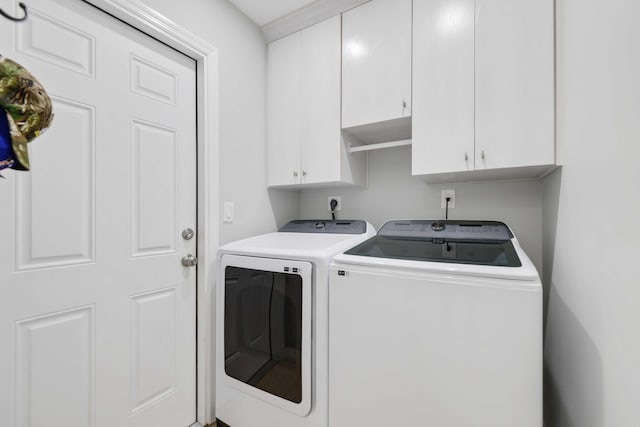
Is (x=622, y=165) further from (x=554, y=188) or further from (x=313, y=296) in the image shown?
(x=313, y=296)

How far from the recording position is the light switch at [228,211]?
1.66 meters

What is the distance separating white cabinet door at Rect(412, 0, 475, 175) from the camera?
4.32 feet

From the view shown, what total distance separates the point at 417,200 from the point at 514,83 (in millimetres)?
815

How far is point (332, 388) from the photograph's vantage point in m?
1.14

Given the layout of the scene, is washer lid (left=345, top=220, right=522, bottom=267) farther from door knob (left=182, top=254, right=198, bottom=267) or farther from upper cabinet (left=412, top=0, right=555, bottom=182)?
door knob (left=182, top=254, right=198, bottom=267)

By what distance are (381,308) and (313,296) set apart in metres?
0.30

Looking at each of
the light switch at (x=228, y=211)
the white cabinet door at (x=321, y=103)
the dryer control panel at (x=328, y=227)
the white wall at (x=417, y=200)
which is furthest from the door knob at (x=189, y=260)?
the white wall at (x=417, y=200)

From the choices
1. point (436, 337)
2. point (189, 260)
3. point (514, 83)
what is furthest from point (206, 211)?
point (514, 83)

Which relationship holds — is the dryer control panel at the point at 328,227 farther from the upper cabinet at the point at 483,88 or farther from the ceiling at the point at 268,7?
the ceiling at the point at 268,7

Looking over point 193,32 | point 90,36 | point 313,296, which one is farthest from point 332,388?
point 193,32

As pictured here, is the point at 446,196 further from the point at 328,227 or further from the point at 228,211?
the point at 228,211

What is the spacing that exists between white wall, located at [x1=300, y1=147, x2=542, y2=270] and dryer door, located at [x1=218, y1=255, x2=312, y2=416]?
3.09 ft

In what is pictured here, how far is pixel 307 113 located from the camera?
5.93 feet

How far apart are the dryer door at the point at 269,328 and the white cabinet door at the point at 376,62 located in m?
1.01
